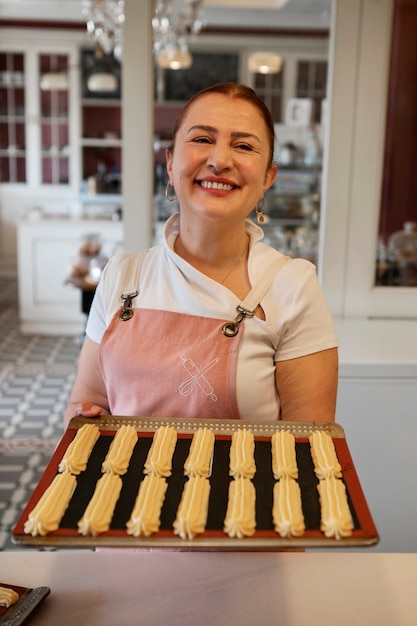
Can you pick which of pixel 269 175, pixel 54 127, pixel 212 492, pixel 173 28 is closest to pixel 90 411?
pixel 212 492

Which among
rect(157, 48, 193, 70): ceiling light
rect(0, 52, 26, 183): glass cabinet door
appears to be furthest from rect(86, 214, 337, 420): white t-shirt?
rect(0, 52, 26, 183): glass cabinet door

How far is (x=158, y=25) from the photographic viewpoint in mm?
5043

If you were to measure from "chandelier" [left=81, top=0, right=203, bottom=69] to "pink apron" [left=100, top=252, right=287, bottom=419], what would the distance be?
316cm

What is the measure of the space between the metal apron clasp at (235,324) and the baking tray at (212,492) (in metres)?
0.20

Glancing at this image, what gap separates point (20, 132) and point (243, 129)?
26.5ft

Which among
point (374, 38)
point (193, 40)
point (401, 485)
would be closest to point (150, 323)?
point (401, 485)

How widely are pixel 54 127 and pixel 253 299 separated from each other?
26.2 ft

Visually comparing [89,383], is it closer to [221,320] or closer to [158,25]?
[221,320]

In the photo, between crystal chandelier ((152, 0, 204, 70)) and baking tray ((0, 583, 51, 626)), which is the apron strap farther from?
crystal chandelier ((152, 0, 204, 70))

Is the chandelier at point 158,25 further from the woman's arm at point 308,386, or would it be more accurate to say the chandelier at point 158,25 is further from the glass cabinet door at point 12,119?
the woman's arm at point 308,386

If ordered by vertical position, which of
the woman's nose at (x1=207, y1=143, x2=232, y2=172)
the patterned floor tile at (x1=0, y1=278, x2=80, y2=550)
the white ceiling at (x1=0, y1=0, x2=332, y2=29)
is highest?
the white ceiling at (x1=0, y1=0, x2=332, y2=29)

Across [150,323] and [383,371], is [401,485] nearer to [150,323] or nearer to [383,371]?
[383,371]

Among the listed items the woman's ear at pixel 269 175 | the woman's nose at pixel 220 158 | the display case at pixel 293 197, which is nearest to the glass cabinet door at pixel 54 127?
the display case at pixel 293 197

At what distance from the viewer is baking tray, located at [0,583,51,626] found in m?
0.94
